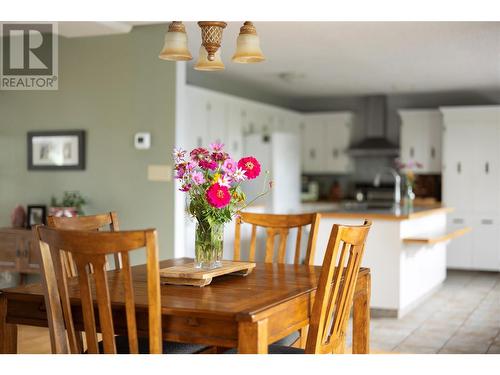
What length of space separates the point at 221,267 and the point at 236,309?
66 cm

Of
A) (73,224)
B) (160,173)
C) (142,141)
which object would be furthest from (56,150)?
(73,224)

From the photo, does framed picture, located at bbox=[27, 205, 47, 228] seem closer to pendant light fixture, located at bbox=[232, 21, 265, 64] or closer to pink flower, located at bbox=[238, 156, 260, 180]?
pendant light fixture, located at bbox=[232, 21, 265, 64]

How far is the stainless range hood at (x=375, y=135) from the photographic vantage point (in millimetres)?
9844

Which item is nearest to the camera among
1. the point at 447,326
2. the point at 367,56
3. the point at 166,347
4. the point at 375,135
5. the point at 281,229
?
the point at 166,347

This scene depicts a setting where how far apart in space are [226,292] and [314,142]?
7.88 meters

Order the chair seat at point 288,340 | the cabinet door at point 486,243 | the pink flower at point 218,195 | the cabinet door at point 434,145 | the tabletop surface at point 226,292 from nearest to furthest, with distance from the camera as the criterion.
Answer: the tabletop surface at point 226,292
the pink flower at point 218,195
the chair seat at point 288,340
the cabinet door at point 486,243
the cabinet door at point 434,145

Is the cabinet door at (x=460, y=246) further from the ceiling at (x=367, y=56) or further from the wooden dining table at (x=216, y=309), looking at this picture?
the wooden dining table at (x=216, y=309)

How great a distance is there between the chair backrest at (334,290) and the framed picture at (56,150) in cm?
342

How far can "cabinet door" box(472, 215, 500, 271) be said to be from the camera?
8.83m

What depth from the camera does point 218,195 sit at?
2668 millimetres

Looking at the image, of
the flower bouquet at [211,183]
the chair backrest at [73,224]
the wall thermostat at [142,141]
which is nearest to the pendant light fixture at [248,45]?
the flower bouquet at [211,183]

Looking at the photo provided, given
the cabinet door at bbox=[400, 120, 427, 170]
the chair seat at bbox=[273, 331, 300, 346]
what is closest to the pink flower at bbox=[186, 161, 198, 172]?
the chair seat at bbox=[273, 331, 300, 346]

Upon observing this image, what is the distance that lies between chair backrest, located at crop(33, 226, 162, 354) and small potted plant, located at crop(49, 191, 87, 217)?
3114 mm

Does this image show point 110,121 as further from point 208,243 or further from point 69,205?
point 208,243
